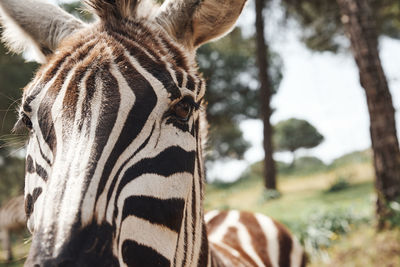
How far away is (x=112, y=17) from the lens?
1.72 metres

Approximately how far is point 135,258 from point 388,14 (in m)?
19.7

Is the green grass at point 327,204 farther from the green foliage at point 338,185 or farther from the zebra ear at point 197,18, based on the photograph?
the zebra ear at point 197,18

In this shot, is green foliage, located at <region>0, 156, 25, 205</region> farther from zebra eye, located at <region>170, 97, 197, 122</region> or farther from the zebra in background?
zebra eye, located at <region>170, 97, 197, 122</region>

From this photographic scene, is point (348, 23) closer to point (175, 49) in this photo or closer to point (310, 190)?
point (175, 49)

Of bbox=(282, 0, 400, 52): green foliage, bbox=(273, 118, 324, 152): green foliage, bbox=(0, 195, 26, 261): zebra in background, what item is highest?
bbox=(282, 0, 400, 52): green foliage

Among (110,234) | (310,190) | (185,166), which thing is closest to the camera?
(110,234)

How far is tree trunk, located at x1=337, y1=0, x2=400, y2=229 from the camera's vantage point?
6.45 m

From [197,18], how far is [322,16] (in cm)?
1781

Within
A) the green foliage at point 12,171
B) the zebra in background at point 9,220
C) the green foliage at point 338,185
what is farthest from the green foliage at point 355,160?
the green foliage at point 12,171

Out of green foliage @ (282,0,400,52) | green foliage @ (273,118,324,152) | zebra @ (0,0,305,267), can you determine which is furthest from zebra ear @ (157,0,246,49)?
green foliage @ (273,118,324,152)

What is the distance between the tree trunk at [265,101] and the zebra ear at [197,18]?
1401 centimetres

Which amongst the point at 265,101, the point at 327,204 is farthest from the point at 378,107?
the point at 265,101

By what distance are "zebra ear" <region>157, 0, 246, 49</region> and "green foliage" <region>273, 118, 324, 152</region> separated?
1910 inches

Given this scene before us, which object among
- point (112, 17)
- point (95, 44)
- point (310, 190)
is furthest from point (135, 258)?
point (310, 190)
